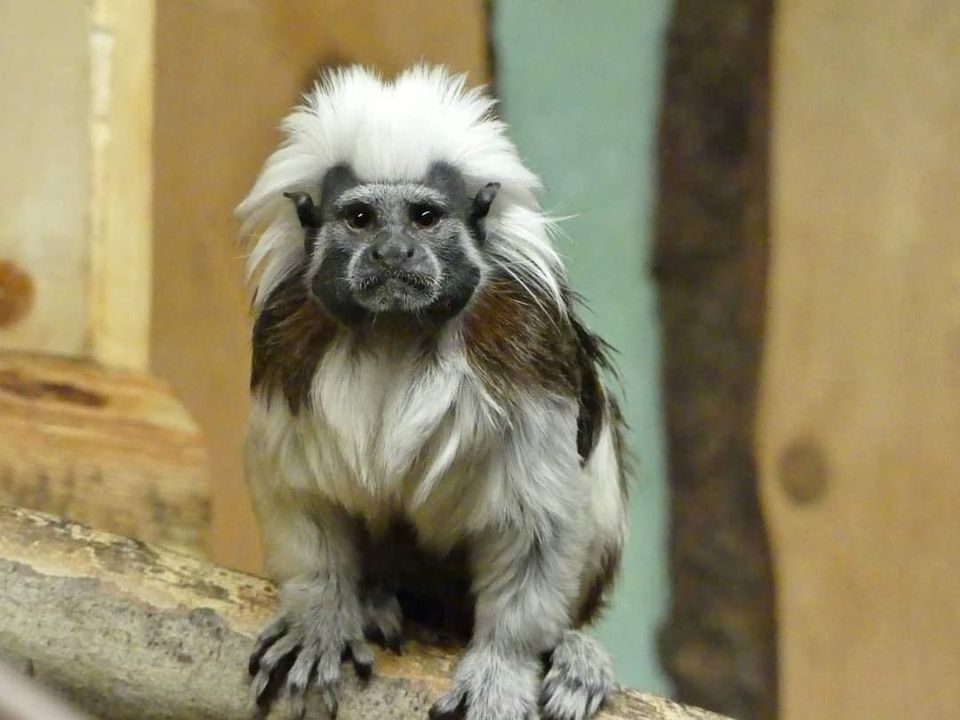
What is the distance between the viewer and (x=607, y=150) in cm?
322

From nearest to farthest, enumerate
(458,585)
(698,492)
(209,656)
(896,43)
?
(209,656) < (458,585) < (896,43) < (698,492)

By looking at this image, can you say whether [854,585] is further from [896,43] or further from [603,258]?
[896,43]

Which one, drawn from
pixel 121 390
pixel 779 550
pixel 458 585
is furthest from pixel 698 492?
pixel 121 390

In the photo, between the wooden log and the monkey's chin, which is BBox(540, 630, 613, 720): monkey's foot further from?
the wooden log

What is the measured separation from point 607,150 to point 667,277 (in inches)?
15.8

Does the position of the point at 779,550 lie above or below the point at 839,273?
below

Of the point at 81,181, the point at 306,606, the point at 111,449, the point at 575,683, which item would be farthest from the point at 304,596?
the point at 81,181

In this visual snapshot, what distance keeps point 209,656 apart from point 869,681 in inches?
74.9

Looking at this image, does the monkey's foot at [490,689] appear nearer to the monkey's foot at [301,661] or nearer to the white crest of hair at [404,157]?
the monkey's foot at [301,661]

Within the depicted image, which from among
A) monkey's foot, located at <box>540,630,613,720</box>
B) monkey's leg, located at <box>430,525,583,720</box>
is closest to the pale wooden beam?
monkey's leg, located at <box>430,525,583,720</box>

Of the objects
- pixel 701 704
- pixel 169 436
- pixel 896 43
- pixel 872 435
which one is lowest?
pixel 701 704

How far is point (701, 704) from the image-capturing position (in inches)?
128

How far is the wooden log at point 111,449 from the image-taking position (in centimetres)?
307

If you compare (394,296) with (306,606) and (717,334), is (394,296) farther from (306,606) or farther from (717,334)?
(717,334)
